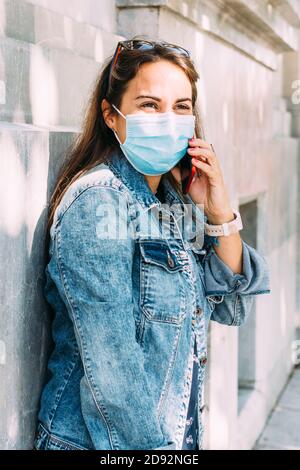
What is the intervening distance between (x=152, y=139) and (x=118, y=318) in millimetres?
602

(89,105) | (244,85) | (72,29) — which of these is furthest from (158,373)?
(244,85)

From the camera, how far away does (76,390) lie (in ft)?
8.16

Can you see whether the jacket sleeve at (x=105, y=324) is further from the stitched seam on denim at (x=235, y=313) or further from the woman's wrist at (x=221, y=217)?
the stitched seam on denim at (x=235, y=313)

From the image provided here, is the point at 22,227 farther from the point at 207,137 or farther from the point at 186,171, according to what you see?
the point at 207,137

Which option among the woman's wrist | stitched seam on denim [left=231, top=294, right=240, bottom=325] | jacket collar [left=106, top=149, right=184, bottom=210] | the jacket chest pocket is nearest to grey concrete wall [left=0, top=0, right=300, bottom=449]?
jacket collar [left=106, top=149, right=184, bottom=210]

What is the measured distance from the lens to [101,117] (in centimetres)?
270

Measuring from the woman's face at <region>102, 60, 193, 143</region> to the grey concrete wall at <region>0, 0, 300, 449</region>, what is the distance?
274 millimetres

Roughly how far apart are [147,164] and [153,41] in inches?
14.9

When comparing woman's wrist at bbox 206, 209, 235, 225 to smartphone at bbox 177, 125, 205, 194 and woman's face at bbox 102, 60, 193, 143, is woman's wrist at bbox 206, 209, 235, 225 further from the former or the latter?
woman's face at bbox 102, 60, 193, 143

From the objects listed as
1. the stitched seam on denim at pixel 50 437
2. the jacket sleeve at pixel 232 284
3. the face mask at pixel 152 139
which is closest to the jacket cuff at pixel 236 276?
the jacket sleeve at pixel 232 284

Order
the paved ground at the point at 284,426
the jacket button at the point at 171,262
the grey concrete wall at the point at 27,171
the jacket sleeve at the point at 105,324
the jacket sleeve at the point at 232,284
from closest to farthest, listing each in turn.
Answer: the jacket sleeve at the point at 105,324 → the grey concrete wall at the point at 27,171 → the jacket button at the point at 171,262 → the jacket sleeve at the point at 232,284 → the paved ground at the point at 284,426

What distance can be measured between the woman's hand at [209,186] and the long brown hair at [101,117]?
22 centimetres

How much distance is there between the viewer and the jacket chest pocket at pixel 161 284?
2.45 m
